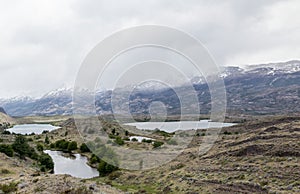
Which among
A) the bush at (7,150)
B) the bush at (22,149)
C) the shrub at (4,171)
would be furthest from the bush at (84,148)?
the shrub at (4,171)

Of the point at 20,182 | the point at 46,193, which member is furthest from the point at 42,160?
the point at 46,193

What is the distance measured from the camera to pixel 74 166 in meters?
74.6

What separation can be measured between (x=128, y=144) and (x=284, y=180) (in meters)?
54.4

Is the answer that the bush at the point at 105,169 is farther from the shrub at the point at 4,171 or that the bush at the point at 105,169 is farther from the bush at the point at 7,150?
the shrub at the point at 4,171

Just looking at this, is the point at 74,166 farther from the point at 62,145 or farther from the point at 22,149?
the point at 62,145

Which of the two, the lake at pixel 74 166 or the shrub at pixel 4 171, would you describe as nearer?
the shrub at pixel 4 171

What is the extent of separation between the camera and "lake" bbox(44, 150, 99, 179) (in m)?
66.6

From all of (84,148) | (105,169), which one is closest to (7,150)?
(105,169)

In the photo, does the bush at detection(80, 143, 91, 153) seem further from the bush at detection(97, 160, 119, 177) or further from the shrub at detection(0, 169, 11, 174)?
the shrub at detection(0, 169, 11, 174)

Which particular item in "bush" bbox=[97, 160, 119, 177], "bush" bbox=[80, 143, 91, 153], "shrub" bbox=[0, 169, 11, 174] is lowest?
"bush" bbox=[97, 160, 119, 177]

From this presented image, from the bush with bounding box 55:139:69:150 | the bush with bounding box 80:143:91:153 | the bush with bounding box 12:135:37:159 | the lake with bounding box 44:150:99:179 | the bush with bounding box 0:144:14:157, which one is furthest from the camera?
the bush with bounding box 55:139:69:150

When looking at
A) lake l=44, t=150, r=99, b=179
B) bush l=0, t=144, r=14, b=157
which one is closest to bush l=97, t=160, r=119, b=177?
lake l=44, t=150, r=99, b=179

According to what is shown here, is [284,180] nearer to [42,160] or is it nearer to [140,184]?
[140,184]

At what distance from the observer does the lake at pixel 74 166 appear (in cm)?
6655
